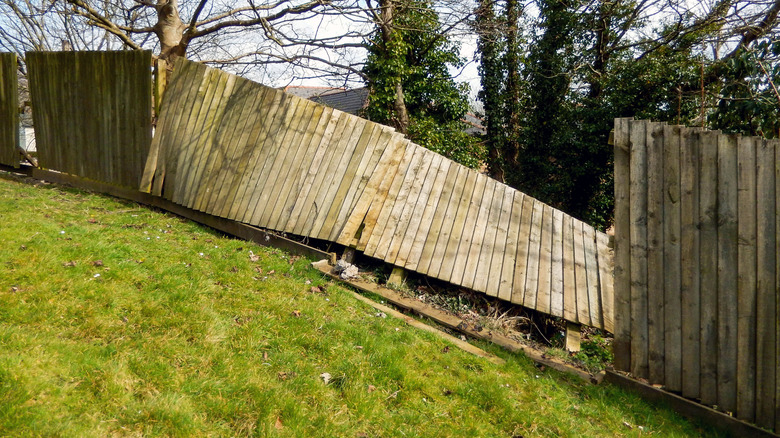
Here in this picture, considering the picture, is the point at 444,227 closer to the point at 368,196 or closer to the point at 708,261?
the point at 368,196

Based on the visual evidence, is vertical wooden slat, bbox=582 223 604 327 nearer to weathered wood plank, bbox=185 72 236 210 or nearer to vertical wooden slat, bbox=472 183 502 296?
vertical wooden slat, bbox=472 183 502 296

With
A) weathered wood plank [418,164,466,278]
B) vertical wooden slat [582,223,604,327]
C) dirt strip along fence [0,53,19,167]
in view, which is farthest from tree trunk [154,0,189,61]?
vertical wooden slat [582,223,604,327]

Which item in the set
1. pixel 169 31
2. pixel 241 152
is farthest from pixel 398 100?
pixel 241 152

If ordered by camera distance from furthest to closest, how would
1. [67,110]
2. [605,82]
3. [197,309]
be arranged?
1. [605,82]
2. [67,110]
3. [197,309]

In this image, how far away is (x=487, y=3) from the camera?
1313 centimetres

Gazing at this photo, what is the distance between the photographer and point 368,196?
→ 5.35 meters

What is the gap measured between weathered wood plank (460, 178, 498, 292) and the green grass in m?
0.99

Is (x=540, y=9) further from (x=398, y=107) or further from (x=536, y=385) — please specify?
(x=536, y=385)

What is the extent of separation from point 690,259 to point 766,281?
17.2 inches

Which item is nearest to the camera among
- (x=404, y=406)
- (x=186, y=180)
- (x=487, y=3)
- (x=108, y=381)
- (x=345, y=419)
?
(x=108, y=381)

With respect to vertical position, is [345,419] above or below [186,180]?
Answer: below

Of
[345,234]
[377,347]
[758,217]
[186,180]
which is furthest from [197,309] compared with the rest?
[758,217]

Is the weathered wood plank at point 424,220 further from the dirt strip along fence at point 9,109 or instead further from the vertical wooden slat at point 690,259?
the dirt strip along fence at point 9,109

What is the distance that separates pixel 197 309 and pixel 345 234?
6.68ft
